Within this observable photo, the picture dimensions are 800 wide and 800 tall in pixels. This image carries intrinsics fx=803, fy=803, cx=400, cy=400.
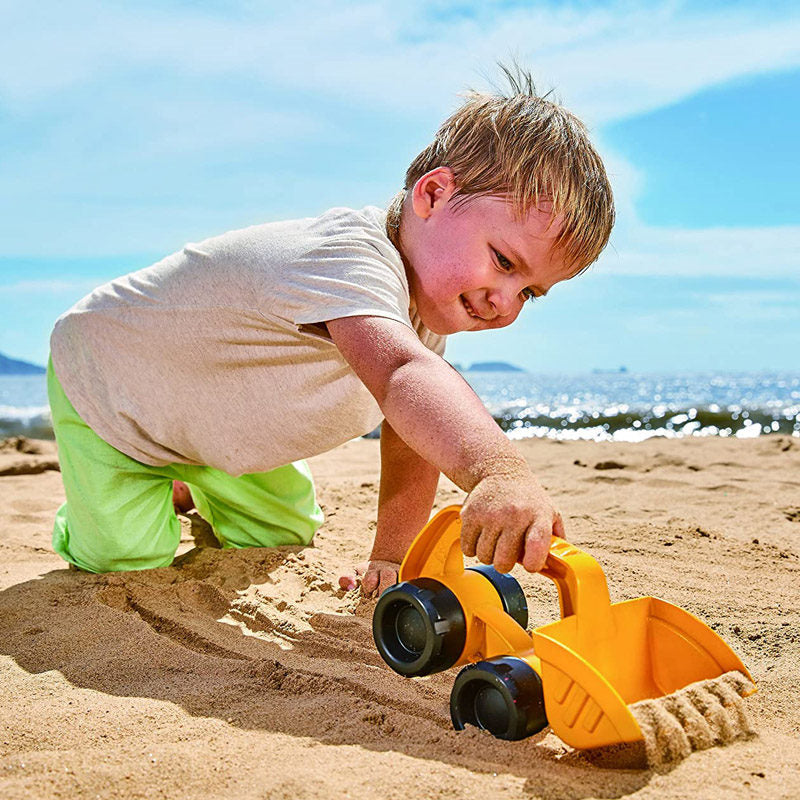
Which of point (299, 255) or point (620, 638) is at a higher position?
point (299, 255)

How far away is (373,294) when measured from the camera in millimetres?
1594

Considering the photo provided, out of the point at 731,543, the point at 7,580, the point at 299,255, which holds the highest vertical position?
the point at 299,255

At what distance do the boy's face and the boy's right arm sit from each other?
31 cm

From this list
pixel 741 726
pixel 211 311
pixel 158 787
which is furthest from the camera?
pixel 211 311

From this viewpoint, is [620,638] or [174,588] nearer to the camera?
[620,638]

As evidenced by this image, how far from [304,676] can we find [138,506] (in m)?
1.15

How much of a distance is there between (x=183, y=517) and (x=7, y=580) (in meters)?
0.93

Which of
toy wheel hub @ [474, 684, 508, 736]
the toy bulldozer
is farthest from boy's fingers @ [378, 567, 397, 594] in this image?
toy wheel hub @ [474, 684, 508, 736]

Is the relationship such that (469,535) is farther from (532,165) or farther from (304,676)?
(532,165)

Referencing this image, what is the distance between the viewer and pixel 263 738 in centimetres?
124

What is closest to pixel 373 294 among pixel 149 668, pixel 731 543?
pixel 149 668

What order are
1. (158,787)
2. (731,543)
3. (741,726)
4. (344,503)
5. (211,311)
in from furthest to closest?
(344,503), (731,543), (211,311), (741,726), (158,787)

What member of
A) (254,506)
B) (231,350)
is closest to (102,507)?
(254,506)

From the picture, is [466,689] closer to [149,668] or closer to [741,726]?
[741,726]
